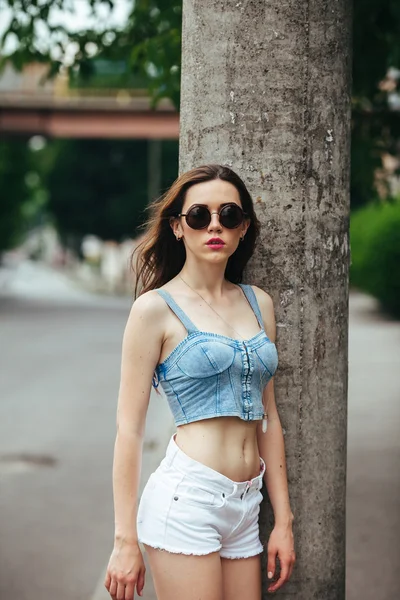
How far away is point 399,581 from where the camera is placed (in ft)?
15.7

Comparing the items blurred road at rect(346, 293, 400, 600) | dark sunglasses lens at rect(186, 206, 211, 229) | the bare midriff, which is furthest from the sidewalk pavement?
dark sunglasses lens at rect(186, 206, 211, 229)

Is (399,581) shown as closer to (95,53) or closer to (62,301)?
(95,53)

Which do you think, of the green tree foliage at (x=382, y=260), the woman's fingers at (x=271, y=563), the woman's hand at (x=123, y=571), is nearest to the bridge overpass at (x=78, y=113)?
the green tree foliage at (x=382, y=260)

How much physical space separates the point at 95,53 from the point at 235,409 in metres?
6.40

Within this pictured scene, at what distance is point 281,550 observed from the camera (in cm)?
271

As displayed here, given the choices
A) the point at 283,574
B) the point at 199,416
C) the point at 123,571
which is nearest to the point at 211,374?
the point at 199,416

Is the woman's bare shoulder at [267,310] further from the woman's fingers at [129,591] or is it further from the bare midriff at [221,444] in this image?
the woman's fingers at [129,591]

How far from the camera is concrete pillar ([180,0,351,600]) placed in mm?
2709

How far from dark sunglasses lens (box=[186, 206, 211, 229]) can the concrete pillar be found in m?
0.25

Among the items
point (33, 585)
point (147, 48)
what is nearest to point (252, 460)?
point (33, 585)

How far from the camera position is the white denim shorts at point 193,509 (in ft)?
8.09

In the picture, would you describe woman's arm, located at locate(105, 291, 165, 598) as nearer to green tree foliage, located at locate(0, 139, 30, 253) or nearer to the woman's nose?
the woman's nose

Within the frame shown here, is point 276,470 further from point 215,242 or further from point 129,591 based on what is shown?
point 215,242

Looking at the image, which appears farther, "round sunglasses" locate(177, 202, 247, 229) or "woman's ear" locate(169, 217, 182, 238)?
"woman's ear" locate(169, 217, 182, 238)
